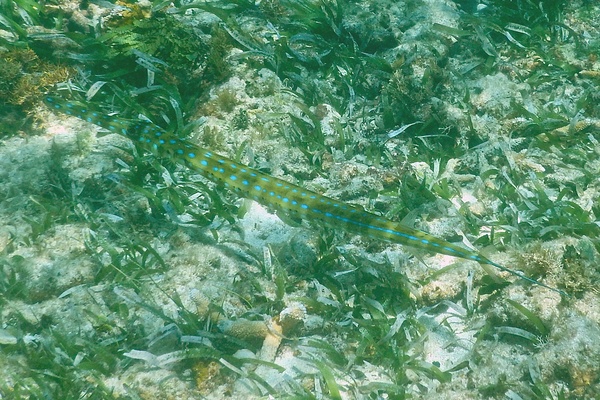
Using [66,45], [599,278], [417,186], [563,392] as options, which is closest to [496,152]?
[417,186]

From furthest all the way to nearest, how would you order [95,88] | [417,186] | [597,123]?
[95,88] < [597,123] < [417,186]

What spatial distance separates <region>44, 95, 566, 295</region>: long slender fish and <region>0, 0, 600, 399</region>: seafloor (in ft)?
1.18

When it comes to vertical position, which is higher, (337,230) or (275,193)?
(275,193)

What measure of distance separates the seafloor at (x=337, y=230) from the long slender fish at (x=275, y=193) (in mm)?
361

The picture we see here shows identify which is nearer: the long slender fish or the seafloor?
the seafloor

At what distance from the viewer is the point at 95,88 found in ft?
21.1

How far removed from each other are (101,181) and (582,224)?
18.6 feet

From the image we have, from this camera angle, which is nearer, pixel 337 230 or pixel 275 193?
pixel 275 193

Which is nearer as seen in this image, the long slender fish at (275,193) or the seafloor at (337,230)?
the seafloor at (337,230)

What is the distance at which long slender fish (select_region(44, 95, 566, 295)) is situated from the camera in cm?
400

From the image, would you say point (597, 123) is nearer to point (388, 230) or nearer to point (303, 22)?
point (388, 230)

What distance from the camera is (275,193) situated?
15.2ft

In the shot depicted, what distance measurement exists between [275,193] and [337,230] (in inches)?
34.1

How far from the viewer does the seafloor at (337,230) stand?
3895 mm
